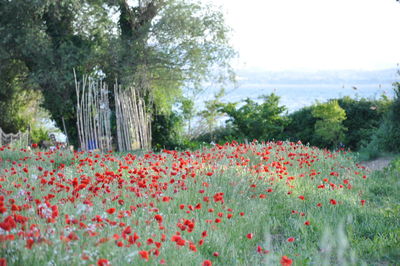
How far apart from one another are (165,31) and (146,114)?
2250 mm

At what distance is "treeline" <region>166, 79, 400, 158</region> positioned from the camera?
37.1 feet

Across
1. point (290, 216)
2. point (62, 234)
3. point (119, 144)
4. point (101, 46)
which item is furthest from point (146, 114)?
point (62, 234)

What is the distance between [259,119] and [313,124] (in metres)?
1.53

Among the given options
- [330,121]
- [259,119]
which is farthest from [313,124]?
[259,119]

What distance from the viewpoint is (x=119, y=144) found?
10.9 m

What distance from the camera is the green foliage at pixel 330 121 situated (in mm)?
11203

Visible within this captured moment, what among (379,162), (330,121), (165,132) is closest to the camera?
(379,162)

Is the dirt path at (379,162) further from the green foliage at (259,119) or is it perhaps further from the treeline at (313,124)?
the green foliage at (259,119)

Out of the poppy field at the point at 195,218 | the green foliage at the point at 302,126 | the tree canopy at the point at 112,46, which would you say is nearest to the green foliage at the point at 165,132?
the tree canopy at the point at 112,46

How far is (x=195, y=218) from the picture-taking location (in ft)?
12.5

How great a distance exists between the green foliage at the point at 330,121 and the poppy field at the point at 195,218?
16.1 ft

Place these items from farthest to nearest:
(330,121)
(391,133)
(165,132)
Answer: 1. (165,132)
2. (330,121)
3. (391,133)

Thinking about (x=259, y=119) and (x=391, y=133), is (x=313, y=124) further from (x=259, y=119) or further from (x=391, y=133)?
(x=391, y=133)

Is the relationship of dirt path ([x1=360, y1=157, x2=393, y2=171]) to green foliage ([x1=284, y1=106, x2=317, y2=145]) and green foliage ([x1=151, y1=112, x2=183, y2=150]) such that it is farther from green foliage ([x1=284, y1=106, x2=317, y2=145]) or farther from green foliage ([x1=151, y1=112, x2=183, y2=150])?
green foliage ([x1=151, y1=112, x2=183, y2=150])
